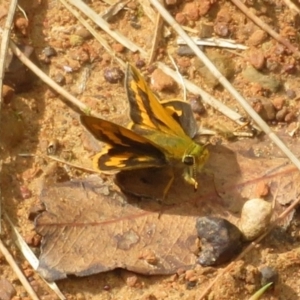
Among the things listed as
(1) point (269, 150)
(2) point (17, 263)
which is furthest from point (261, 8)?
(2) point (17, 263)

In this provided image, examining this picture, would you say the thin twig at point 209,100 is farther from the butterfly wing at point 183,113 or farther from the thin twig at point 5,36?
the thin twig at point 5,36

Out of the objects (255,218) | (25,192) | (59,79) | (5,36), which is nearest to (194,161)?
(255,218)

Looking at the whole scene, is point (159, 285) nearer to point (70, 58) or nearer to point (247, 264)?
point (247, 264)

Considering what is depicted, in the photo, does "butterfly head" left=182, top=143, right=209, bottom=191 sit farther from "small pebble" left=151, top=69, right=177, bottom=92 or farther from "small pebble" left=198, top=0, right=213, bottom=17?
"small pebble" left=198, top=0, right=213, bottom=17

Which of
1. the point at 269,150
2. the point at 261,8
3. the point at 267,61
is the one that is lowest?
the point at 269,150

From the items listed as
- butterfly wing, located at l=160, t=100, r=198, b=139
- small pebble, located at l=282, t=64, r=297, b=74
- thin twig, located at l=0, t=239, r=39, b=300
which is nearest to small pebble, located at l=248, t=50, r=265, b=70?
small pebble, located at l=282, t=64, r=297, b=74

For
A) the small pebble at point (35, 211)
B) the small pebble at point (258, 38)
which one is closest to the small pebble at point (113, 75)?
the small pebble at point (258, 38)
